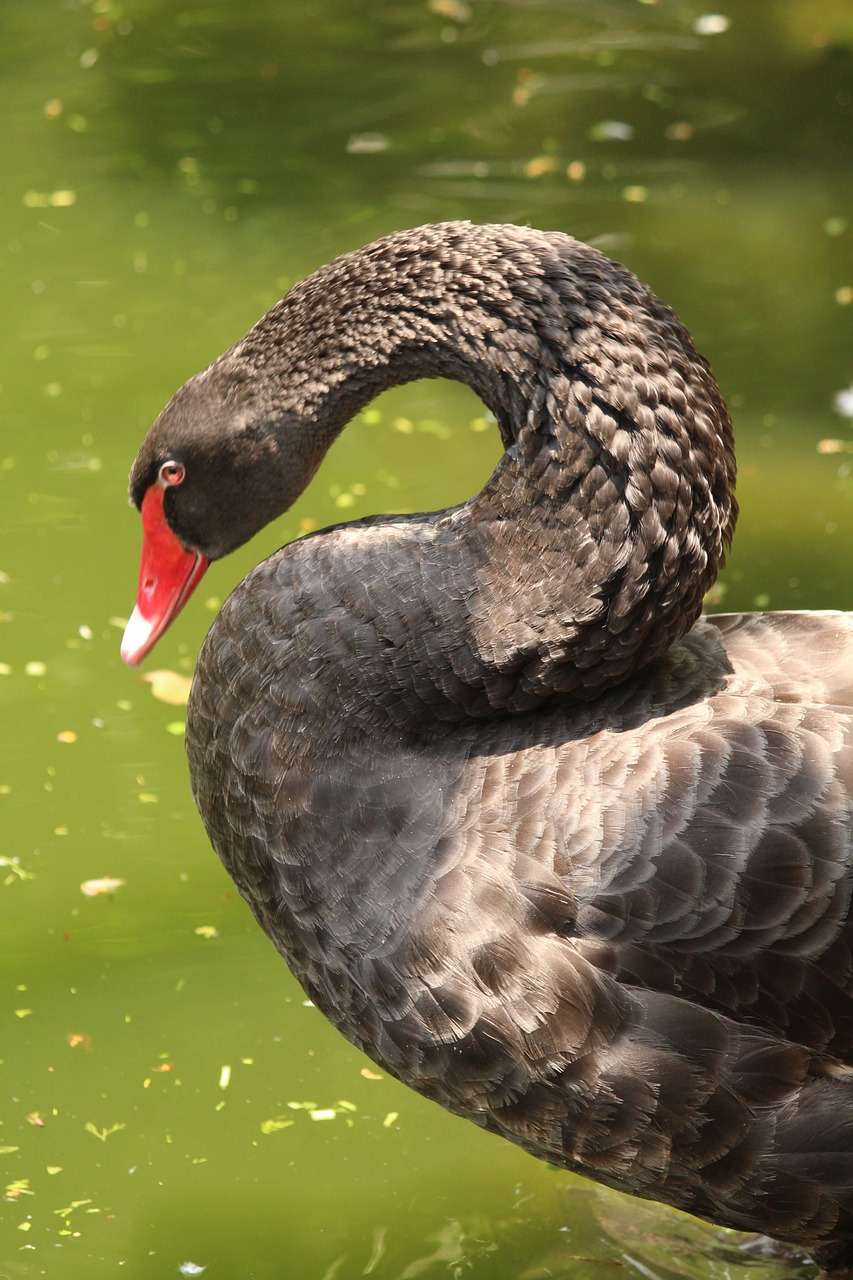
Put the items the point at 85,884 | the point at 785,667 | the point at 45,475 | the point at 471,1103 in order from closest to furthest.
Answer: the point at 471,1103
the point at 785,667
the point at 85,884
the point at 45,475

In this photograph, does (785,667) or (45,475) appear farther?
(45,475)

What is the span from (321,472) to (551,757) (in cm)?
225

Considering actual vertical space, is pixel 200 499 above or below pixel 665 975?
above

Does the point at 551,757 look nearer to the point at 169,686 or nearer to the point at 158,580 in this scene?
the point at 158,580

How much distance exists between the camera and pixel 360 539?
89.3 inches

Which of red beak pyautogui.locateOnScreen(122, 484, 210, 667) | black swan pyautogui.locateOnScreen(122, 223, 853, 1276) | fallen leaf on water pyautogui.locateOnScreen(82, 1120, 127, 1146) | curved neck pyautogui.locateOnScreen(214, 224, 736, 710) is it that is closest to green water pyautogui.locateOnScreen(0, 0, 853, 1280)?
fallen leaf on water pyautogui.locateOnScreen(82, 1120, 127, 1146)

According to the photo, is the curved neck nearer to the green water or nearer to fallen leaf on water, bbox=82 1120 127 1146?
the green water

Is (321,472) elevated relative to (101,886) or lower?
elevated

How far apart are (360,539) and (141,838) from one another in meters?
1.20

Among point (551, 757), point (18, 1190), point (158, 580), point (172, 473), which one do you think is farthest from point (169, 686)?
point (551, 757)

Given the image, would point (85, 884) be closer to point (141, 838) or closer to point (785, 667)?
Answer: point (141, 838)

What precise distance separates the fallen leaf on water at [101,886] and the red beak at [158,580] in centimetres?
64

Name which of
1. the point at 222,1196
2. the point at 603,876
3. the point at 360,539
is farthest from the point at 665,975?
the point at 222,1196

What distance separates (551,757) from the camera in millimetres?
2145
